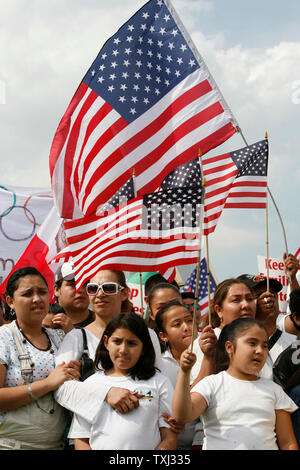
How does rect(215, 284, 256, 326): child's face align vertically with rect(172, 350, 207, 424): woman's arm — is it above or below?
above

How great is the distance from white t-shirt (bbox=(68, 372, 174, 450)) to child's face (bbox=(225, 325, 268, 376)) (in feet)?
1.78

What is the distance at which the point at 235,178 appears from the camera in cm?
737

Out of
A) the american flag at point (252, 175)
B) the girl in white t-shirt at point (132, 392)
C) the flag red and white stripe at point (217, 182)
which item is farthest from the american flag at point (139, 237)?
the american flag at point (252, 175)

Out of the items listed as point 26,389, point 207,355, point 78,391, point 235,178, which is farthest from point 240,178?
point 26,389

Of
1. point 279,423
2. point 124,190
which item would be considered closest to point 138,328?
point 279,423

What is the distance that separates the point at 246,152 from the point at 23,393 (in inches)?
160

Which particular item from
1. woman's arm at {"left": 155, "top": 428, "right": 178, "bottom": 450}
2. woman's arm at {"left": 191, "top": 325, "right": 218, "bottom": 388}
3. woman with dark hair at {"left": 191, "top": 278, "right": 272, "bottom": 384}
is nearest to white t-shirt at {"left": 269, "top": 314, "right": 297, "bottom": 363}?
woman with dark hair at {"left": 191, "top": 278, "right": 272, "bottom": 384}

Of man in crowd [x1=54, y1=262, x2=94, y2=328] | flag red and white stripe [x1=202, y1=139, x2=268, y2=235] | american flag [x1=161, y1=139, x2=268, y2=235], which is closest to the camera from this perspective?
man in crowd [x1=54, y1=262, x2=94, y2=328]

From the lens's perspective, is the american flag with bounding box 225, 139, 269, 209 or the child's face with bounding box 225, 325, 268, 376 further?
the american flag with bounding box 225, 139, 269, 209

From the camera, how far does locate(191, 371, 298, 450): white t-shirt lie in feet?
13.9

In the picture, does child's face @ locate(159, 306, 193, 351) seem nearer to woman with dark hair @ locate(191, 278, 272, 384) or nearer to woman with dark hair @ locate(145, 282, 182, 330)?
woman with dark hair @ locate(191, 278, 272, 384)

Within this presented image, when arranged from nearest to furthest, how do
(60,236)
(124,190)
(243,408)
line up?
(243,408)
(124,190)
(60,236)

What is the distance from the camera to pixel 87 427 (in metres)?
4.46

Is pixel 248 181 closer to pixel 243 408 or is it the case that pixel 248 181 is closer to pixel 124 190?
pixel 124 190
